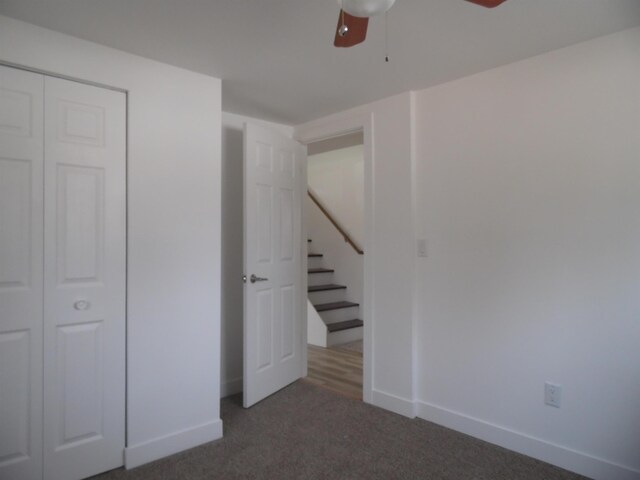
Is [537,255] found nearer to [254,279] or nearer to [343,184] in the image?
[254,279]

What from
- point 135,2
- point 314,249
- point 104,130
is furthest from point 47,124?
point 314,249

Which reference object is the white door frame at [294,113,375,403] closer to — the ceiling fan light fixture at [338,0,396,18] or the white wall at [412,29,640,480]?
the white wall at [412,29,640,480]

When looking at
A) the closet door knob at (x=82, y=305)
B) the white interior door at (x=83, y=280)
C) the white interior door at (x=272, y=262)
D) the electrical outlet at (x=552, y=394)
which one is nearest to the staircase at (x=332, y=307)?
the white interior door at (x=272, y=262)

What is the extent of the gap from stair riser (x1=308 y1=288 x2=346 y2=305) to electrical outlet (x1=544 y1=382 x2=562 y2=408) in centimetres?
281

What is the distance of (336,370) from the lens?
11.6ft

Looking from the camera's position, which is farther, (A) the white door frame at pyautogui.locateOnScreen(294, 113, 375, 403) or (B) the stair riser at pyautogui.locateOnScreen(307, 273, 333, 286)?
(B) the stair riser at pyautogui.locateOnScreen(307, 273, 333, 286)

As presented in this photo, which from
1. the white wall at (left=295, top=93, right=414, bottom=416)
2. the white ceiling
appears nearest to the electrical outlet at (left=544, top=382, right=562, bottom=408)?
the white wall at (left=295, top=93, right=414, bottom=416)

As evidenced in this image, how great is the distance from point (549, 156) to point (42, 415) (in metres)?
2.86

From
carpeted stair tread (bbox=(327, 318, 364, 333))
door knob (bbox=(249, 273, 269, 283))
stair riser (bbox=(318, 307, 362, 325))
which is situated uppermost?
door knob (bbox=(249, 273, 269, 283))

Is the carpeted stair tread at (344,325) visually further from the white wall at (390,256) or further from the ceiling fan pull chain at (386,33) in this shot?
the ceiling fan pull chain at (386,33)

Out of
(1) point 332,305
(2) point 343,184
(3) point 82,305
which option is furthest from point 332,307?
(3) point 82,305

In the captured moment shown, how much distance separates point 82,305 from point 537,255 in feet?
7.87

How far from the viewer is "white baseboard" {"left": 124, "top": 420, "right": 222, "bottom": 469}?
6.71ft

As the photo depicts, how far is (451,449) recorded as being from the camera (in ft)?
7.25
